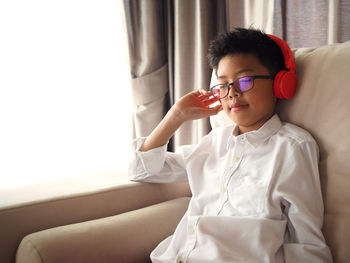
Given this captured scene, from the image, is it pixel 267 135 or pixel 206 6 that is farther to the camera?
pixel 206 6

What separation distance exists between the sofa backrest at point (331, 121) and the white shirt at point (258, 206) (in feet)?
0.10

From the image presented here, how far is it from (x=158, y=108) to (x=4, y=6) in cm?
106

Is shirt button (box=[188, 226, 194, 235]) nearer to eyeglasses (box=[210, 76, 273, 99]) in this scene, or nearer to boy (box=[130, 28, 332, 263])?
boy (box=[130, 28, 332, 263])

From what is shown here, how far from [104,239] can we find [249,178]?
524 mm

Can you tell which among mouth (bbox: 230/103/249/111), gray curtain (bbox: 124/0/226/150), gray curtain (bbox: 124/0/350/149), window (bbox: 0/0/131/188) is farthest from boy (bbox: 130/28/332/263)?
window (bbox: 0/0/131/188)

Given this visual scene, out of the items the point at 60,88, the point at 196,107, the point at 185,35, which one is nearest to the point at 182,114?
the point at 196,107

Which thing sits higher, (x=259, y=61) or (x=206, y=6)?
(x=206, y=6)

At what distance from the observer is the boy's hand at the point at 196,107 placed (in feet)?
4.10

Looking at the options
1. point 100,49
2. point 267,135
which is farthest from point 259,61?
point 100,49

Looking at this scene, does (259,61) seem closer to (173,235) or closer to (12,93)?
(173,235)

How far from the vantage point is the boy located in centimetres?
85

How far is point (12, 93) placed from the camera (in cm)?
180

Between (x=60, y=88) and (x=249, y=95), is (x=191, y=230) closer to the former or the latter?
(x=249, y=95)

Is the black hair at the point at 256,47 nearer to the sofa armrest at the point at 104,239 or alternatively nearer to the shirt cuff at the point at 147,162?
the shirt cuff at the point at 147,162
